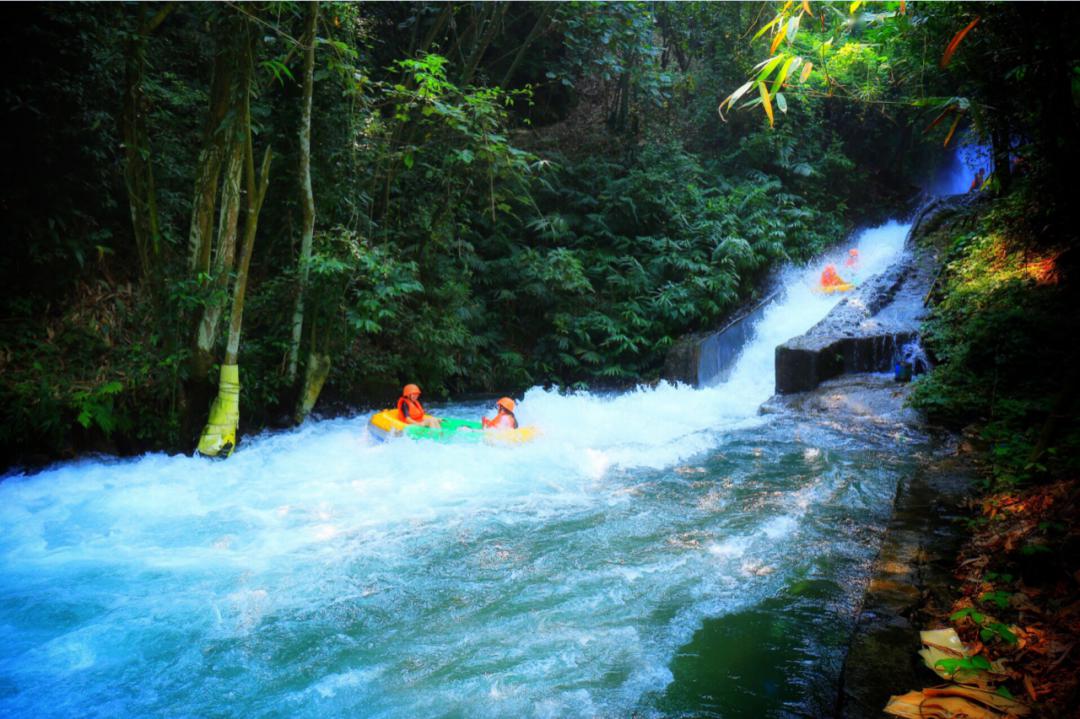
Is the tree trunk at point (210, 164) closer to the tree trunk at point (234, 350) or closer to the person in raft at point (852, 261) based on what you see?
the tree trunk at point (234, 350)

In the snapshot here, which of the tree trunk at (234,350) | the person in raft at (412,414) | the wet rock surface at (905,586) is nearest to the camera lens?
the wet rock surface at (905,586)

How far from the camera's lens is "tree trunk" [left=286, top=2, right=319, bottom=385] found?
7535 mm

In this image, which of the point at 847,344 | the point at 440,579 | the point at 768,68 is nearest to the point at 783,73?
the point at 768,68

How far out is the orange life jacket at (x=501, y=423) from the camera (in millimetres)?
8062

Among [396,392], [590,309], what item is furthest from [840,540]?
[590,309]

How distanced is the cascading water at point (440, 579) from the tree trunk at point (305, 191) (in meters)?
1.59

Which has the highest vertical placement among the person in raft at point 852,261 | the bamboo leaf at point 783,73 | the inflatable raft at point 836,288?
the person in raft at point 852,261

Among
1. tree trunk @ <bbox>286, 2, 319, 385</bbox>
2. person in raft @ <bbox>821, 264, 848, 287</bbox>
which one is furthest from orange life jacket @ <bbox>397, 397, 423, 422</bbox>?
person in raft @ <bbox>821, 264, 848, 287</bbox>

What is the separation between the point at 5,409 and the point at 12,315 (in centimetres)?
155

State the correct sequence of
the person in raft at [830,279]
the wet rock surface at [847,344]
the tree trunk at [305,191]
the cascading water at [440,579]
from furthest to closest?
1. the person in raft at [830,279]
2. the wet rock surface at [847,344]
3. the tree trunk at [305,191]
4. the cascading water at [440,579]

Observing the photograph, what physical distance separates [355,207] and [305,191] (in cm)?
122

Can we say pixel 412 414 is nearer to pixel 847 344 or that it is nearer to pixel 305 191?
pixel 305 191

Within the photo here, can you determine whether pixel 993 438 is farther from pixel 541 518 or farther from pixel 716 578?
pixel 541 518

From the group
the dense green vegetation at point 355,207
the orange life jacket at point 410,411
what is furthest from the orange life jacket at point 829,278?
the orange life jacket at point 410,411
